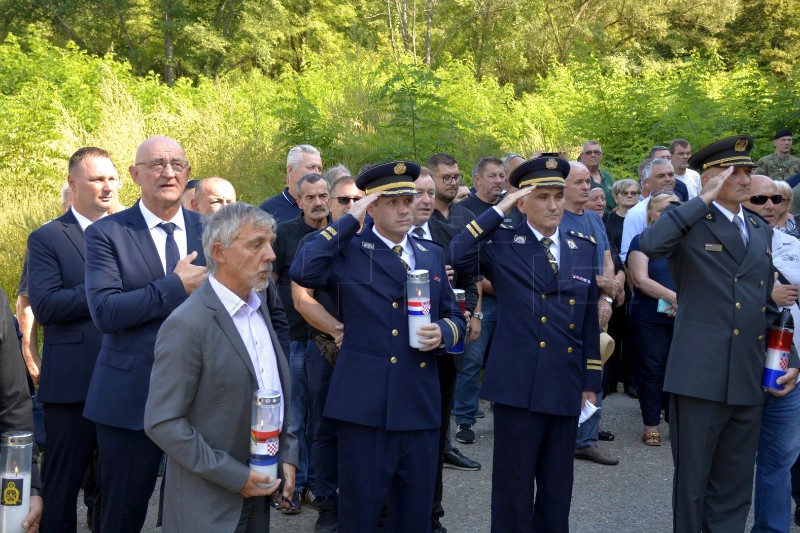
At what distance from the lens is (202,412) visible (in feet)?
11.5

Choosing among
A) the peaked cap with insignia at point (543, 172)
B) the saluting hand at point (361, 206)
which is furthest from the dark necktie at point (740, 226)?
the saluting hand at point (361, 206)

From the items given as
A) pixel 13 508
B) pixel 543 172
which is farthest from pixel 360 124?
pixel 13 508

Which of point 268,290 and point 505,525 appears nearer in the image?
point 268,290

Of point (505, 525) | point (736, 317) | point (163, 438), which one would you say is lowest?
point (505, 525)

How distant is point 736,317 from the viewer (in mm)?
5121

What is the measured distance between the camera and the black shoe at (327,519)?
236 inches

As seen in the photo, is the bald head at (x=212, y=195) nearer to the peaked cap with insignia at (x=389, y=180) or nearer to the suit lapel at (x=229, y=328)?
the peaked cap with insignia at (x=389, y=180)

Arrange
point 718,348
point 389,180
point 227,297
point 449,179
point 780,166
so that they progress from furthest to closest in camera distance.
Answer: point 780,166 → point 449,179 → point 718,348 → point 389,180 → point 227,297

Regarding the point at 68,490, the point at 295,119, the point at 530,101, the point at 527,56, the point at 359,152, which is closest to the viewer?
the point at 68,490

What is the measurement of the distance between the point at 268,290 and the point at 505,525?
6.51ft

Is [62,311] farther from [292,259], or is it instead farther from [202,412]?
[292,259]

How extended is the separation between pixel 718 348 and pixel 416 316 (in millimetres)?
1838

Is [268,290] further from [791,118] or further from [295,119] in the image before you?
[791,118]

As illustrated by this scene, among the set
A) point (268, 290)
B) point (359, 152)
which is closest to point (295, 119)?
point (359, 152)
